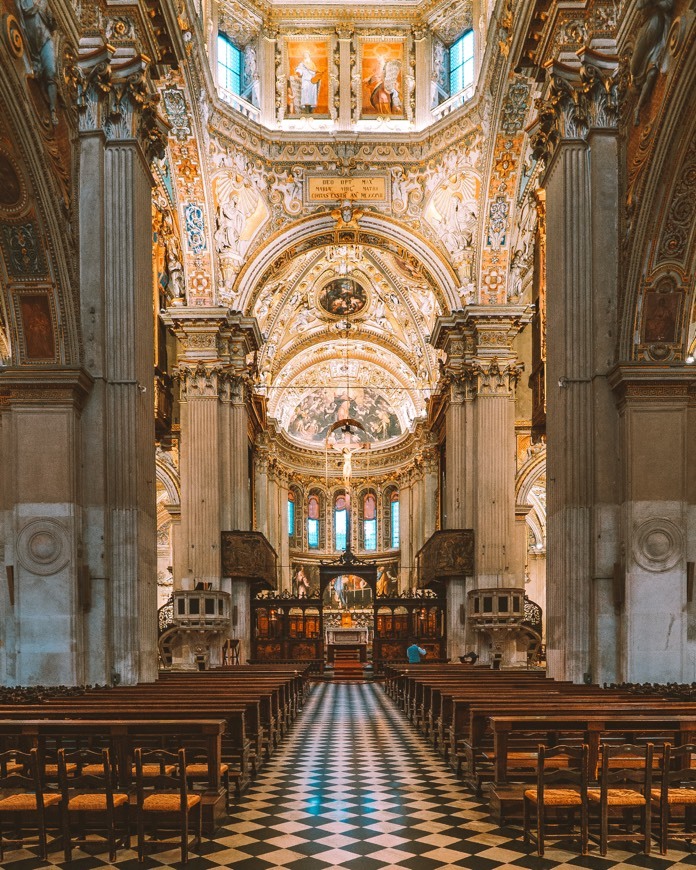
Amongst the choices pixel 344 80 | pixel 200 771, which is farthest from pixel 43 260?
pixel 344 80

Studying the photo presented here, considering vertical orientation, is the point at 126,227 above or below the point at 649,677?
above

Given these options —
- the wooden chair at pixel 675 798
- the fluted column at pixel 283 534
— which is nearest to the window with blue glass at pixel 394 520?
the fluted column at pixel 283 534

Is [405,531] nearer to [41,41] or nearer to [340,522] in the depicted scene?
[340,522]

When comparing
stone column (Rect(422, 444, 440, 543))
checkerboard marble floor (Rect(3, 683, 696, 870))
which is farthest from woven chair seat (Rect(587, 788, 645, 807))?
stone column (Rect(422, 444, 440, 543))

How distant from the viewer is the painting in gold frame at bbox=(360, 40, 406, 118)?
27.2 meters

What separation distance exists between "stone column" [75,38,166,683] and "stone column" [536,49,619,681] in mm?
5604

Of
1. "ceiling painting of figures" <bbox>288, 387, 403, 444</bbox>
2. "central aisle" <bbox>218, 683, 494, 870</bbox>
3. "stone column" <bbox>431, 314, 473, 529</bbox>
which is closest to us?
"central aisle" <bbox>218, 683, 494, 870</bbox>

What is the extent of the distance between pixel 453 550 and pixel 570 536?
12.9 m

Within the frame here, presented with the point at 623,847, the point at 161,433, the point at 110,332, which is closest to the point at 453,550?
the point at 161,433

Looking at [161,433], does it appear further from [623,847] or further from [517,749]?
[623,847]

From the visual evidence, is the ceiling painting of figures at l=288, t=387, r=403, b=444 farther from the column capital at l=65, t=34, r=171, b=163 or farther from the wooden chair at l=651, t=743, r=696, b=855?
the wooden chair at l=651, t=743, r=696, b=855

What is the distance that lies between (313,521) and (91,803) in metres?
41.4

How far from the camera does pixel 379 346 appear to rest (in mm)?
40562

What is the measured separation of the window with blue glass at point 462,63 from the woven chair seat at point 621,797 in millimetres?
21624
